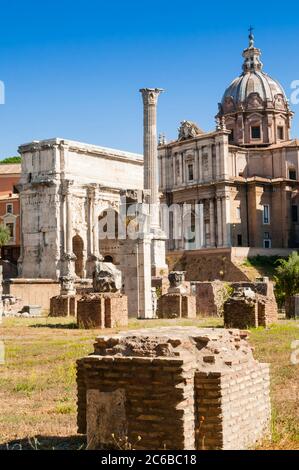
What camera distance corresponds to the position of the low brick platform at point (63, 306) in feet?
78.0

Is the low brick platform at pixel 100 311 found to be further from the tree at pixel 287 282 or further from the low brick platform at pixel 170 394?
the tree at pixel 287 282

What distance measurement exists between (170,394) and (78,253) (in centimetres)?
4023

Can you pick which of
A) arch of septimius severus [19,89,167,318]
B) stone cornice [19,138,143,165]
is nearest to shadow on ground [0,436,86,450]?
arch of septimius severus [19,89,167,318]

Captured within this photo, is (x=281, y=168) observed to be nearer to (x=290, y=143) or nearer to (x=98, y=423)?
(x=290, y=143)

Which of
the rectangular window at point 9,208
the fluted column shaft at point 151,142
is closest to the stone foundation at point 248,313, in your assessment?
the fluted column shaft at point 151,142

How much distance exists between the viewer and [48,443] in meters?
6.71

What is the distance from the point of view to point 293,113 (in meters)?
62.7

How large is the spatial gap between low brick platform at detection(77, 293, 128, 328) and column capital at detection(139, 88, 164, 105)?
23.1 metres

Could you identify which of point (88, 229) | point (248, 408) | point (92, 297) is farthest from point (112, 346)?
point (88, 229)

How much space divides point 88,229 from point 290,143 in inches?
812

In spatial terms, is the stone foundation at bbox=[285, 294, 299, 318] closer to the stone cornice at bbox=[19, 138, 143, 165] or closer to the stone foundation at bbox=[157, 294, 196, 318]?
the stone foundation at bbox=[157, 294, 196, 318]

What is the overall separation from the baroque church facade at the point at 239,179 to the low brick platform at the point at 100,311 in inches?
1395

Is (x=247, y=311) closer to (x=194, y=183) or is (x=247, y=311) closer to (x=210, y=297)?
(x=210, y=297)

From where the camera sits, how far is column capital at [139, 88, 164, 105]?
3888 cm
